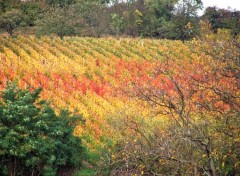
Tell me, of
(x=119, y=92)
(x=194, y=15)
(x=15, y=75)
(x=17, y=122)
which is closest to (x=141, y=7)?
Result: (x=194, y=15)

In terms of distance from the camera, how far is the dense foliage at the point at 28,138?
8.45m

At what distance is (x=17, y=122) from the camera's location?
8914 mm

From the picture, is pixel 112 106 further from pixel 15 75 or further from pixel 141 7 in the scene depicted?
pixel 141 7

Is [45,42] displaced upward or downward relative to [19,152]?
upward

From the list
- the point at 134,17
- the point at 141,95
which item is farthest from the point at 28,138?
the point at 134,17

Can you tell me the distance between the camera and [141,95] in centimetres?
778

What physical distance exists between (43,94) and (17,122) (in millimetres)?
5282

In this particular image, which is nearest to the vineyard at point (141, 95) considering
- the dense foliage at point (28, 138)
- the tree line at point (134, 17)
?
the dense foliage at point (28, 138)

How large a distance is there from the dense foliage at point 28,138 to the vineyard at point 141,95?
4.39 ft

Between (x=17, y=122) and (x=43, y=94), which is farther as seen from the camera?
(x=43, y=94)

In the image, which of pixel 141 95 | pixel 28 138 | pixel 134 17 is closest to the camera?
pixel 141 95

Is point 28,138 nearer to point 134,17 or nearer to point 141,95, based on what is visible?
point 141,95

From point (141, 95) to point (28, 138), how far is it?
298 centimetres

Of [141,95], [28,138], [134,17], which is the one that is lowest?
[28,138]
